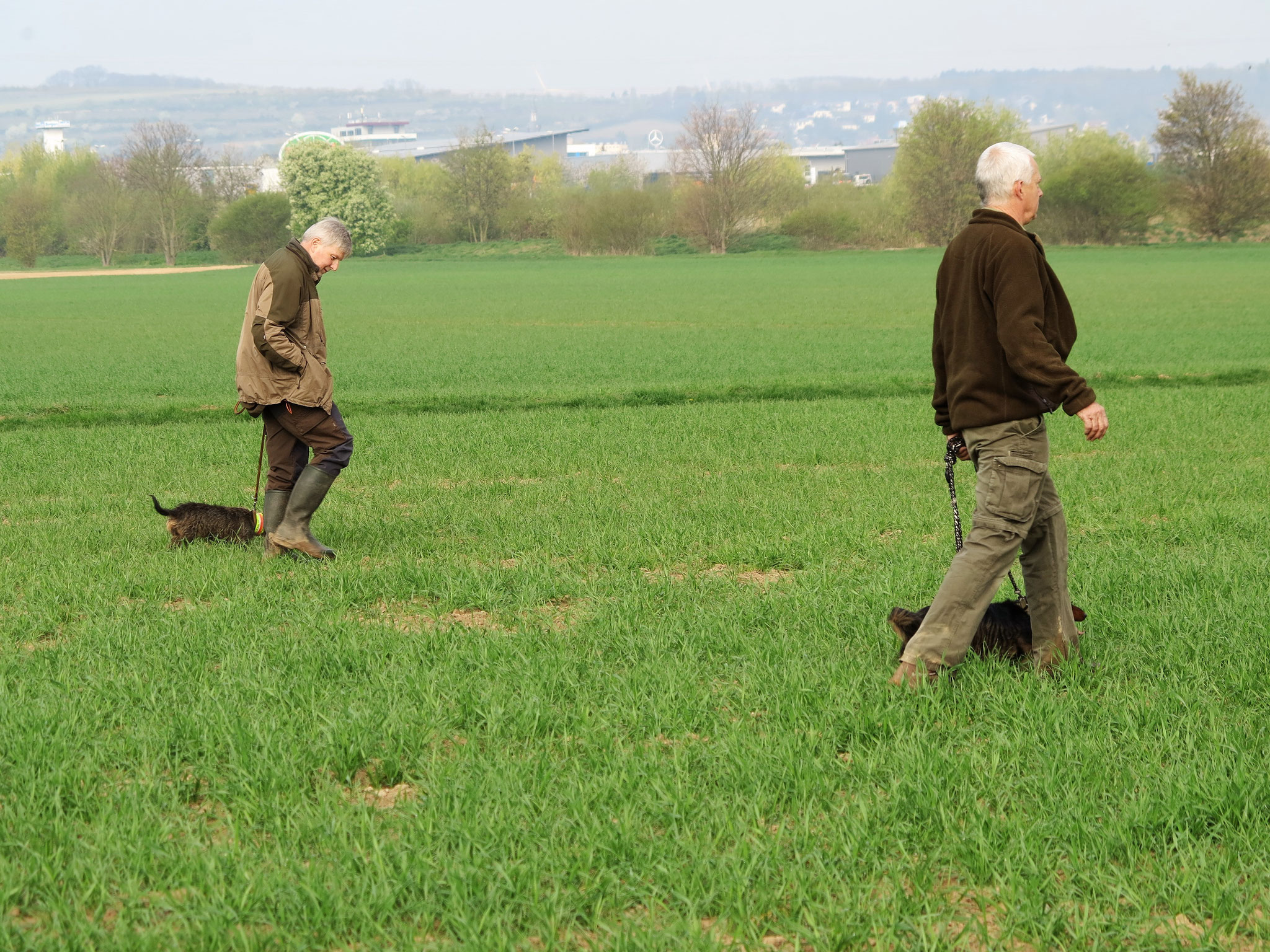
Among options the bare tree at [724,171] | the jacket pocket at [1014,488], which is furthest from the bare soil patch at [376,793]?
the bare tree at [724,171]

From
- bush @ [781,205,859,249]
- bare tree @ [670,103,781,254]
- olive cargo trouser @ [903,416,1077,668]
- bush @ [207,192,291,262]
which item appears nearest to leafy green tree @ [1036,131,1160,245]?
bush @ [781,205,859,249]

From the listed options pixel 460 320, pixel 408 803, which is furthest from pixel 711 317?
pixel 408 803

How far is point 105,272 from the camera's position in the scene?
281 feet

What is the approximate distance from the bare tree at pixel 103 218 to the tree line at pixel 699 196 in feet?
0.51

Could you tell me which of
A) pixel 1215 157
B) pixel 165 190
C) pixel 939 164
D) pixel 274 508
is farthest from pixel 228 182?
pixel 274 508

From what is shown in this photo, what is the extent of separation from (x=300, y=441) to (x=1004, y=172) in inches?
195

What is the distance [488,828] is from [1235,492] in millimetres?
7830

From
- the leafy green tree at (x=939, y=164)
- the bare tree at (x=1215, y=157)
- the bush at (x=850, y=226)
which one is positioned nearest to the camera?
the bare tree at (x=1215, y=157)

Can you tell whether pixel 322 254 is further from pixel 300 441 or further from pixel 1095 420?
pixel 1095 420

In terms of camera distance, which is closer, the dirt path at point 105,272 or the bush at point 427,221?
the dirt path at point 105,272

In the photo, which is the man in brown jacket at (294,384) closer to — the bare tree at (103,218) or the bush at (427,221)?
the bush at (427,221)

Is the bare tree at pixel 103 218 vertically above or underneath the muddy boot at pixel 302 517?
above

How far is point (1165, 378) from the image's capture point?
17.9 metres

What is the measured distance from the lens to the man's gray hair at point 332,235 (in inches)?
284
